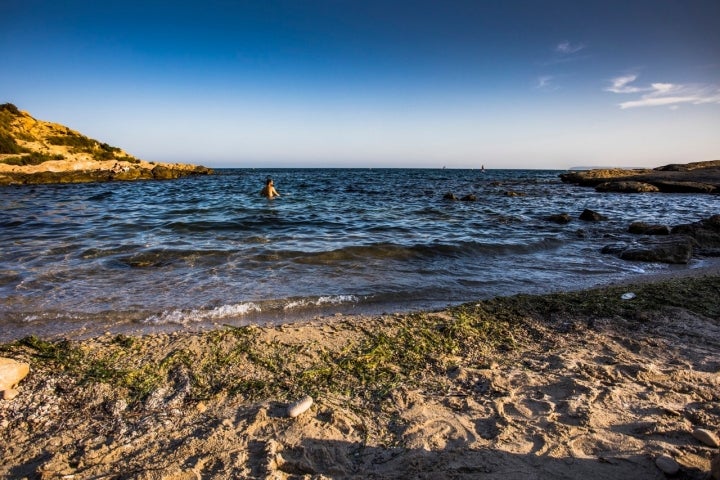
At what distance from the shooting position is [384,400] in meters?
3.25

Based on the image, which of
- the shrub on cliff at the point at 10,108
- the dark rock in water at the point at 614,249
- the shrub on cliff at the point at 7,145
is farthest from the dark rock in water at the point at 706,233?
the shrub on cliff at the point at 10,108

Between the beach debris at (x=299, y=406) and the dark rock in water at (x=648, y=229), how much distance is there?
13263mm

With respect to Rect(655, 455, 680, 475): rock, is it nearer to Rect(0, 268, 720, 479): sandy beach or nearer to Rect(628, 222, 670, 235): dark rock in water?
Rect(0, 268, 720, 479): sandy beach

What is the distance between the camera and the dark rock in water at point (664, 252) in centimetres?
846

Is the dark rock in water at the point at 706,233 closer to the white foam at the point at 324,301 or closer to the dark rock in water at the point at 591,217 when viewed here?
the dark rock in water at the point at 591,217

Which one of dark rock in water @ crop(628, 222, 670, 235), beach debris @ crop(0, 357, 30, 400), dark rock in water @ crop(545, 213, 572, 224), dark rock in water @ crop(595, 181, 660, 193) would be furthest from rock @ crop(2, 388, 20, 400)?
dark rock in water @ crop(595, 181, 660, 193)

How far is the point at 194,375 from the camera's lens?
146 inches

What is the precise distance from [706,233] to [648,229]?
5.98ft

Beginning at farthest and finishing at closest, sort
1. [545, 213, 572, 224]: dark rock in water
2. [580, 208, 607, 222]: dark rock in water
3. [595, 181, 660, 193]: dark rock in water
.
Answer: [595, 181, 660, 193]: dark rock in water < [580, 208, 607, 222]: dark rock in water < [545, 213, 572, 224]: dark rock in water

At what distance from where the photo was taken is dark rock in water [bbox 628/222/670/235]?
453 inches

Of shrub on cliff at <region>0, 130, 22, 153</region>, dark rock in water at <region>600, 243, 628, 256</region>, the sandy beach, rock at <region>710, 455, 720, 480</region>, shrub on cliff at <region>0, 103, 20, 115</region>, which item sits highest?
shrub on cliff at <region>0, 103, 20, 115</region>

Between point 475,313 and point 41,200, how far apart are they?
23546 mm

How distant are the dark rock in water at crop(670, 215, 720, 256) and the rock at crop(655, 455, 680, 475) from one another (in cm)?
995

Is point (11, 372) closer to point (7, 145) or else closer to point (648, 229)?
point (648, 229)
